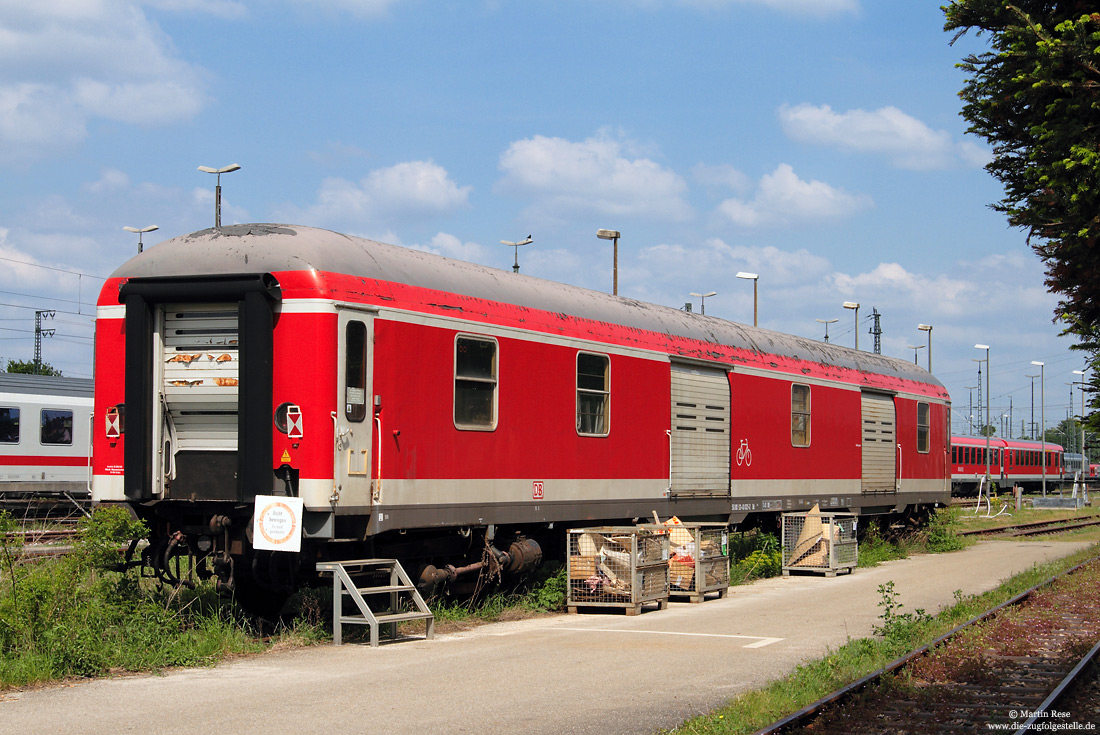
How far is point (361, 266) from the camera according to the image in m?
11.1

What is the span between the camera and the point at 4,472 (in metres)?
28.4

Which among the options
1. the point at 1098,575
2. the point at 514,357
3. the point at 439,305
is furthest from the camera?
the point at 1098,575

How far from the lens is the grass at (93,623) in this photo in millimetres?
9039

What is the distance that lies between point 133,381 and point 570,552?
5.22m

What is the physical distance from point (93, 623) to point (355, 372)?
119 inches

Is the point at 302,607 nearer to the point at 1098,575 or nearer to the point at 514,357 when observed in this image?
the point at 514,357

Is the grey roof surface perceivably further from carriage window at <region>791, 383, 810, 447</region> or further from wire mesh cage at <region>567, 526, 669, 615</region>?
wire mesh cage at <region>567, 526, 669, 615</region>

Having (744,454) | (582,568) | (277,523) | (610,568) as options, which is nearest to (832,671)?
(610,568)

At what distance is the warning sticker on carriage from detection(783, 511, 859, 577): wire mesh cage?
10.4m

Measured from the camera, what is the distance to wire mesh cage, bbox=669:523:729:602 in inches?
576

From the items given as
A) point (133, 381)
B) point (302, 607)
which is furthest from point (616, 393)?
point (133, 381)

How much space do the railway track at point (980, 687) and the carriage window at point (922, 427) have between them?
11.4 metres

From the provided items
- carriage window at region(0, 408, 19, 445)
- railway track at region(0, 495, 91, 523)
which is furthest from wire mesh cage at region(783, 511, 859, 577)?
carriage window at region(0, 408, 19, 445)

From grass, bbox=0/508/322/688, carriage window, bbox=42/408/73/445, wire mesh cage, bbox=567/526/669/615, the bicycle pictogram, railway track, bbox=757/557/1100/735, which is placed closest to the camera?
railway track, bbox=757/557/1100/735
